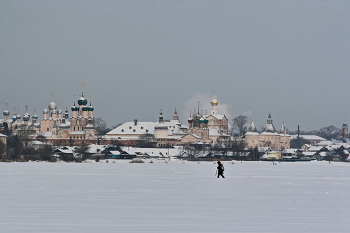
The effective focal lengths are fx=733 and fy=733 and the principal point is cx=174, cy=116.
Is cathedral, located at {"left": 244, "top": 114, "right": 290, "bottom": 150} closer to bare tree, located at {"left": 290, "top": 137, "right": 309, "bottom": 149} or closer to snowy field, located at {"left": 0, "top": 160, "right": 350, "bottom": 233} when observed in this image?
bare tree, located at {"left": 290, "top": 137, "right": 309, "bottom": 149}

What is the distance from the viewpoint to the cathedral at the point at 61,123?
11938cm

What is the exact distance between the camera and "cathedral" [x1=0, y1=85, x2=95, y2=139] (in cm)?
11938

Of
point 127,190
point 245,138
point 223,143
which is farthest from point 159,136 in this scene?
point 127,190

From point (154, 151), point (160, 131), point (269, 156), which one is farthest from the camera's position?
point (160, 131)

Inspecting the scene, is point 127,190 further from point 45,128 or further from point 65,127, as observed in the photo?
point 45,128

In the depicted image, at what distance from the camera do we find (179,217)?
1320cm

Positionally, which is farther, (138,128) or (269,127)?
(269,127)

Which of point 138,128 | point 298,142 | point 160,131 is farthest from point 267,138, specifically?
point 160,131

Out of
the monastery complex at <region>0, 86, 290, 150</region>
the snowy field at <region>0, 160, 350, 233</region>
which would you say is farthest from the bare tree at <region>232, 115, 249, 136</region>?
the snowy field at <region>0, 160, 350, 233</region>

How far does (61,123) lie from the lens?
12625cm

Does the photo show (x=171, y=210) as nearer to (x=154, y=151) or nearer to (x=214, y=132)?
(x=154, y=151)

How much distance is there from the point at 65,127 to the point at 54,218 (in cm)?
11135

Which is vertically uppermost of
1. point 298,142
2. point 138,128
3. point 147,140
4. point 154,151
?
point 138,128

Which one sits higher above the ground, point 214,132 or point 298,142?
point 214,132
